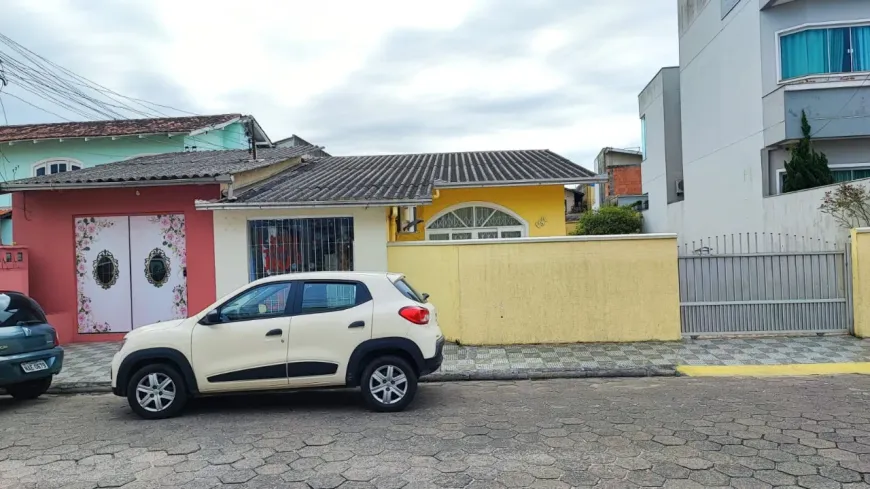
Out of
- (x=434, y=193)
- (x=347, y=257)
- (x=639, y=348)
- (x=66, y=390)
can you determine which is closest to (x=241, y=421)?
(x=66, y=390)

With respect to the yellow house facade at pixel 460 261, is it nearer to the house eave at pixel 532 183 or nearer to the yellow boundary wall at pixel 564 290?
the yellow boundary wall at pixel 564 290

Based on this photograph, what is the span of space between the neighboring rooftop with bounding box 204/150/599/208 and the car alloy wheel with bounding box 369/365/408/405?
4.37 metres

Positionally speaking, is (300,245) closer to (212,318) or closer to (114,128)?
(212,318)

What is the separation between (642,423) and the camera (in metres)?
6.15

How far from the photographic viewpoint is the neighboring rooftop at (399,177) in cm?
1105

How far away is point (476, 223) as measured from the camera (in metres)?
14.7

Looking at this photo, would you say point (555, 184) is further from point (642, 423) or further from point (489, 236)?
Result: point (642, 423)

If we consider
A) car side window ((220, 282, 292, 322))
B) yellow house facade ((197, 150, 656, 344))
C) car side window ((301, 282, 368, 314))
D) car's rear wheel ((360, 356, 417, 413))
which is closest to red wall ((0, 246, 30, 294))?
yellow house facade ((197, 150, 656, 344))

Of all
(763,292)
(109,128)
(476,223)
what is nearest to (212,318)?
(476,223)

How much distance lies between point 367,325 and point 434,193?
6.60 metres

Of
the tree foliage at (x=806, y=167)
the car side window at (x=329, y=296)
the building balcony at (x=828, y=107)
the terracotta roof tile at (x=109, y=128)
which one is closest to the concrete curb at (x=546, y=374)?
the car side window at (x=329, y=296)

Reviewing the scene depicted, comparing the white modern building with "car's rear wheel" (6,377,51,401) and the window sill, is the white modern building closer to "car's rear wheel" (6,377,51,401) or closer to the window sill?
the window sill

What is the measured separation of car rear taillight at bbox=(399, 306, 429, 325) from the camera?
689cm

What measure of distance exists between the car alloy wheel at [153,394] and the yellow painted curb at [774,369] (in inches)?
270
